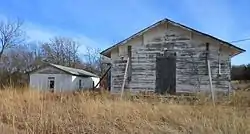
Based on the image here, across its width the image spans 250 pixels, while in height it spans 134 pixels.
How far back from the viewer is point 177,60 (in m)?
18.6

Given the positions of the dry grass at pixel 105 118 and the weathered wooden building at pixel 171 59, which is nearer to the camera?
the dry grass at pixel 105 118

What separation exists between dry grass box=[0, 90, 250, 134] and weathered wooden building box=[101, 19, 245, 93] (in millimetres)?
9778

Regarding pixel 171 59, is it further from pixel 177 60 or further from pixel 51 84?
pixel 51 84

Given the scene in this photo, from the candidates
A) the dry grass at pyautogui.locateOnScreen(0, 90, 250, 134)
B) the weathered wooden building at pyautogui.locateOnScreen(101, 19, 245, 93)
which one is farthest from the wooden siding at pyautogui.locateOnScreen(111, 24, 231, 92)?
the dry grass at pyautogui.locateOnScreen(0, 90, 250, 134)

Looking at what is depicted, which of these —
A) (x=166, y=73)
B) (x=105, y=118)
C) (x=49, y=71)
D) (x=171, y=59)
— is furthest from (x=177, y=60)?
(x=49, y=71)

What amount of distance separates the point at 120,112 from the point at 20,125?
2.20 meters

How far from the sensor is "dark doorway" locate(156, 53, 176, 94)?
736 inches

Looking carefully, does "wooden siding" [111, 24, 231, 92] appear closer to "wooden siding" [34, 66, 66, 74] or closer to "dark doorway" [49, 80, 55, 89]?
"dark doorway" [49, 80, 55, 89]

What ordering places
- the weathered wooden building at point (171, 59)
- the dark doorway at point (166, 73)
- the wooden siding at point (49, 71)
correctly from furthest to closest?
the wooden siding at point (49, 71), the dark doorway at point (166, 73), the weathered wooden building at point (171, 59)

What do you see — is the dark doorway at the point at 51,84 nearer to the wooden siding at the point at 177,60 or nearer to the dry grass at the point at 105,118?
the wooden siding at the point at 177,60

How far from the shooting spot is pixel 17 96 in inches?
376

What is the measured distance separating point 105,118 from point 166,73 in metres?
11.7

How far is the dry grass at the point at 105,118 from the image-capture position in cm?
633

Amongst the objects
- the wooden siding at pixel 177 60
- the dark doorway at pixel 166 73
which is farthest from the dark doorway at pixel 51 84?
the dark doorway at pixel 166 73
